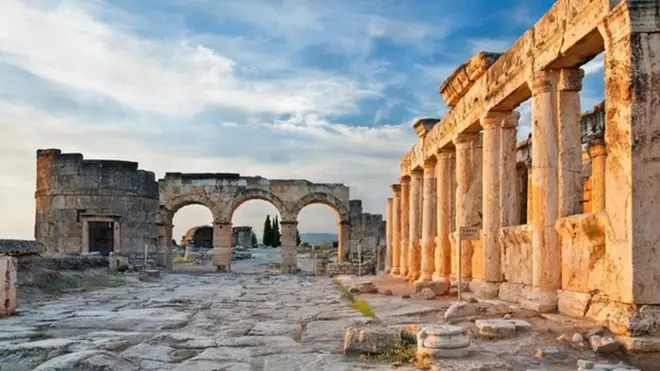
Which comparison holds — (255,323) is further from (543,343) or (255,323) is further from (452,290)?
(452,290)

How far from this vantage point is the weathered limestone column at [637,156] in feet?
20.8

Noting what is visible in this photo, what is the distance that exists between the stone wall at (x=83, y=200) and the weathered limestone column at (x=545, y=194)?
23346mm

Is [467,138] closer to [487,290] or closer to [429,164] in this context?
[487,290]

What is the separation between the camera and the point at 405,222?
2175cm

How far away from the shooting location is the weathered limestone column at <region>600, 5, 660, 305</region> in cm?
634

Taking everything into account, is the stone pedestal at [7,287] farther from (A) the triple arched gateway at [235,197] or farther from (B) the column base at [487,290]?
(A) the triple arched gateway at [235,197]

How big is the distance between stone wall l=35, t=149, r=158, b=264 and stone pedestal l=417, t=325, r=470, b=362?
2517 cm

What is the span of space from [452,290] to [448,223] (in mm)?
2193

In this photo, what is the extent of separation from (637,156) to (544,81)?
8.61 feet

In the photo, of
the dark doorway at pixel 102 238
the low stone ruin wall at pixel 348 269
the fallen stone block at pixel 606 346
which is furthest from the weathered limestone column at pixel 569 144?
the dark doorway at pixel 102 238

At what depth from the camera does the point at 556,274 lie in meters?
8.61

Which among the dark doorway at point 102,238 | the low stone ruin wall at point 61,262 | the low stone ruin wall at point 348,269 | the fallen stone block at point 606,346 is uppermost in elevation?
the dark doorway at point 102,238

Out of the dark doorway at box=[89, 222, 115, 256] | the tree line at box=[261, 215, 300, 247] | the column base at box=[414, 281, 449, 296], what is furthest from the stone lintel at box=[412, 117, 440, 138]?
the tree line at box=[261, 215, 300, 247]

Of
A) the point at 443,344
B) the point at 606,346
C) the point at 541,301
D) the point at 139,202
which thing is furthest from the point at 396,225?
the point at 443,344
